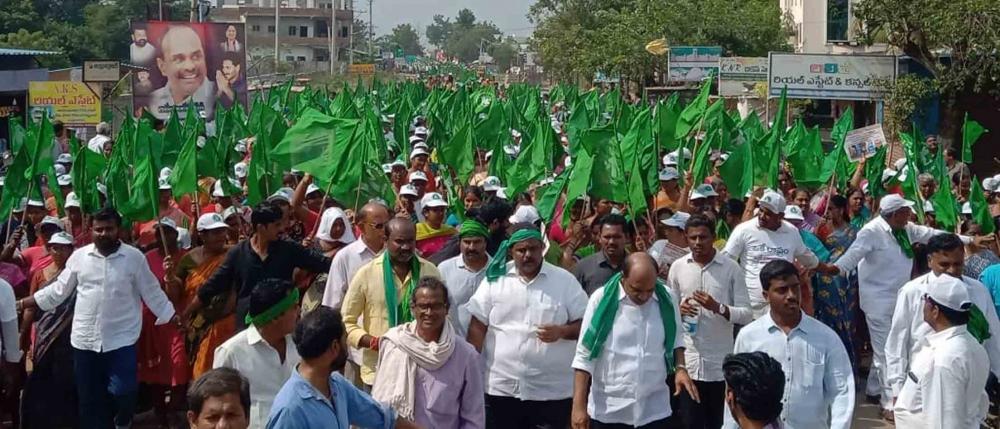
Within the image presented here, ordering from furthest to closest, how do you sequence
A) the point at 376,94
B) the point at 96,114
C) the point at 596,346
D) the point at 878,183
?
the point at 376,94, the point at 96,114, the point at 878,183, the point at 596,346

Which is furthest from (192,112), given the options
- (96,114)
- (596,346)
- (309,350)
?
(309,350)

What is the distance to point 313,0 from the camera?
429ft

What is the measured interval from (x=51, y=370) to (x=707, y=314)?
368 cm

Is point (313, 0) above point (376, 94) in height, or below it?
above

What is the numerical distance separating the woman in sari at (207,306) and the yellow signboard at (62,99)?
43.9 ft

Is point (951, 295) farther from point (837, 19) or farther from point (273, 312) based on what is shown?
point (837, 19)

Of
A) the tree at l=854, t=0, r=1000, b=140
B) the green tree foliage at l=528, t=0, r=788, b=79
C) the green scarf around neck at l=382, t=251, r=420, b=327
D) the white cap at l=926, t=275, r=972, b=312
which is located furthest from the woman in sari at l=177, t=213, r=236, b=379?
the green tree foliage at l=528, t=0, r=788, b=79

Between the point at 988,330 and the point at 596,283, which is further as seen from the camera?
the point at 596,283

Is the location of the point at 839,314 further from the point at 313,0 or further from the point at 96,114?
the point at 313,0

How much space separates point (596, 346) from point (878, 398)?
388 centimetres

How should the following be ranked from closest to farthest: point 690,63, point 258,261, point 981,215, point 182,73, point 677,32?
point 258,261 < point 981,215 < point 182,73 < point 690,63 < point 677,32

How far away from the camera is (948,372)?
492 centimetres

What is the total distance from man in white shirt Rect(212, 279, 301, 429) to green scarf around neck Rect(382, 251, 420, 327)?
119 cm

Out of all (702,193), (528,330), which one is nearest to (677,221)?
(702,193)
